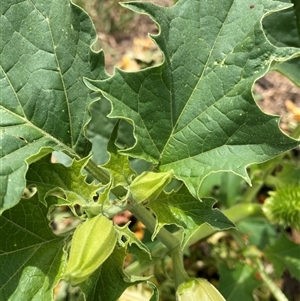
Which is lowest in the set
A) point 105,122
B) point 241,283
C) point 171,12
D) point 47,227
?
point 241,283

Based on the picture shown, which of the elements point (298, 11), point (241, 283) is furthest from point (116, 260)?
point (298, 11)

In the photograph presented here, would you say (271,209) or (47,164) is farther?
(271,209)

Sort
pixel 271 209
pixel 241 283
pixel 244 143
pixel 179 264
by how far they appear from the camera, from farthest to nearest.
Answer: pixel 241 283 → pixel 271 209 → pixel 179 264 → pixel 244 143

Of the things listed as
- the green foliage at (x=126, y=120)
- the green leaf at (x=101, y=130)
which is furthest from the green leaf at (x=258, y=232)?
the green foliage at (x=126, y=120)

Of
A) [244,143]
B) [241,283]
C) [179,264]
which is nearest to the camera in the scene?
[244,143]

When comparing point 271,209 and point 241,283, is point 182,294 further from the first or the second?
point 241,283

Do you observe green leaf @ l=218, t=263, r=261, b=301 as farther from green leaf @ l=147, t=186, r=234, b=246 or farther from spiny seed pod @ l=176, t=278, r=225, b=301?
green leaf @ l=147, t=186, r=234, b=246
